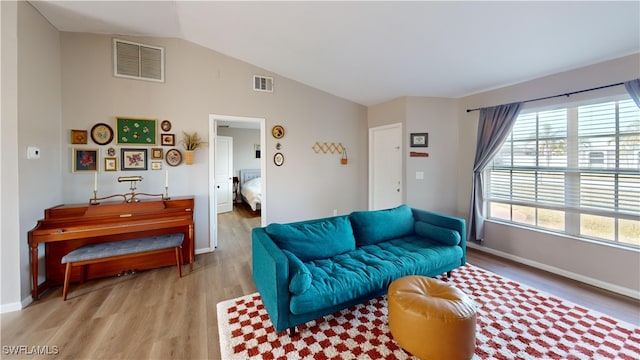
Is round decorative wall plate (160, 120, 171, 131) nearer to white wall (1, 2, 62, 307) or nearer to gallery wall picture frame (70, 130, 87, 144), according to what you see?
gallery wall picture frame (70, 130, 87, 144)

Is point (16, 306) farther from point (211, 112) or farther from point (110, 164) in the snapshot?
point (211, 112)

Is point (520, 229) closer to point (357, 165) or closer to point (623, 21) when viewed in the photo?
point (623, 21)

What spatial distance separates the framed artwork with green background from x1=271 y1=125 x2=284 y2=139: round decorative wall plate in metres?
1.64

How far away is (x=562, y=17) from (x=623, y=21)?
0.48 meters

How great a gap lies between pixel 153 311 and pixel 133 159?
199 cm

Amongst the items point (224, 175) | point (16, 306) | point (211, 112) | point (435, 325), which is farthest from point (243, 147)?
point (435, 325)

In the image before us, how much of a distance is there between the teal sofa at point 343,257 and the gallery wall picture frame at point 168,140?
1950 millimetres

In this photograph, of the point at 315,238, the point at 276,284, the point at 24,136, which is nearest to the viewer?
the point at 276,284

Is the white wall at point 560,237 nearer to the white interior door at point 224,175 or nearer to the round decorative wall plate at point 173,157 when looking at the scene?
the round decorative wall plate at point 173,157

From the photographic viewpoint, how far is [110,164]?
3.09 metres

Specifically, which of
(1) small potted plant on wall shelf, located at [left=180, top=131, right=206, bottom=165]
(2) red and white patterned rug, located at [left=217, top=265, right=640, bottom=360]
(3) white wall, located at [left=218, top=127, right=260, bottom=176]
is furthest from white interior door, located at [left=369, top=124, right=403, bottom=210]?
(3) white wall, located at [left=218, top=127, right=260, bottom=176]

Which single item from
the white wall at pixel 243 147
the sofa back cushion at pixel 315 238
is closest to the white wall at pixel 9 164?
the sofa back cushion at pixel 315 238

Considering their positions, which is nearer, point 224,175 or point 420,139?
point 420,139

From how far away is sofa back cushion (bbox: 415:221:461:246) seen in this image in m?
2.66
